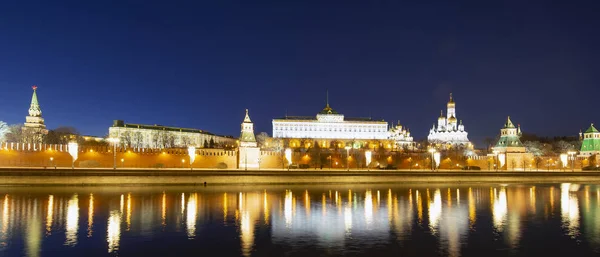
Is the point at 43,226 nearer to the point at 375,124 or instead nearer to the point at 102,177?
the point at 102,177

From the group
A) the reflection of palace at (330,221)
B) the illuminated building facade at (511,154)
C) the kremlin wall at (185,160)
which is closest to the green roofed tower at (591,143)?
the kremlin wall at (185,160)

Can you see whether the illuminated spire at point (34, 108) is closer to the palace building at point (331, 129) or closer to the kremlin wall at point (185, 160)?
the kremlin wall at point (185, 160)

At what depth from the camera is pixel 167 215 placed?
20.2 metres

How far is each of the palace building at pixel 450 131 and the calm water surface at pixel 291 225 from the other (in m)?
88.0

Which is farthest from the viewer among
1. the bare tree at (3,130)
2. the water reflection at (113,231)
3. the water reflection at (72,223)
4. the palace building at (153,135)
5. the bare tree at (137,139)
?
the palace building at (153,135)

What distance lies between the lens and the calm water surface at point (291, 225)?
14.0 metres

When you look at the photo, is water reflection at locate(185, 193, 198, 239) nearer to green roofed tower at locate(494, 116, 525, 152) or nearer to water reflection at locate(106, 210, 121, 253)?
water reflection at locate(106, 210, 121, 253)

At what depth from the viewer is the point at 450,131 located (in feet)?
386

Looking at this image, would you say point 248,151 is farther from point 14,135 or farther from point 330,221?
point 14,135

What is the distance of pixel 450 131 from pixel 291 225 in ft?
345

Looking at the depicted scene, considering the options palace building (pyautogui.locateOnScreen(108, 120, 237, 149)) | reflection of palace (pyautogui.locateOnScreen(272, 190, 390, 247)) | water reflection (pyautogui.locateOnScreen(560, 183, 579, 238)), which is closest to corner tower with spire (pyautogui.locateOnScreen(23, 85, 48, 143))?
palace building (pyautogui.locateOnScreen(108, 120, 237, 149))

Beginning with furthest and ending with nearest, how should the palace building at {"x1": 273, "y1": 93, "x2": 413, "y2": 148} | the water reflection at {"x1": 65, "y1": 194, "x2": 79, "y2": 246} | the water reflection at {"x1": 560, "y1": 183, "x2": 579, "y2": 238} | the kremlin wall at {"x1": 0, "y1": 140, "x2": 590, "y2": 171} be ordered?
the palace building at {"x1": 273, "y1": 93, "x2": 413, "y2": 148}, the kremlin wall at {"x1": 0, "y1": 140, "x2": 590, "y2": 171}, the water reflection at {"x1": 560, "y1": 183, "x2": 579, "y2": 238}, the water reflection at {"x1": 65, "y1": 194, "x2": 79, "y2": 246}

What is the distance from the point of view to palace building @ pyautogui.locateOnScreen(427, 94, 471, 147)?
115 meters

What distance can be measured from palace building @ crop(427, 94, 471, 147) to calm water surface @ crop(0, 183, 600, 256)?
8804cm
